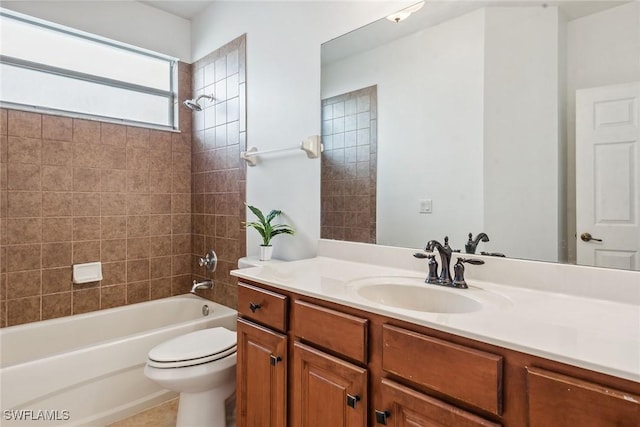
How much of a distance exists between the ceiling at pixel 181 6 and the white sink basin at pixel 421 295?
8.35 feet

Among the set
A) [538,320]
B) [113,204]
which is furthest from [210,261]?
[538,320]

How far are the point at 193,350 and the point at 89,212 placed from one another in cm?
142

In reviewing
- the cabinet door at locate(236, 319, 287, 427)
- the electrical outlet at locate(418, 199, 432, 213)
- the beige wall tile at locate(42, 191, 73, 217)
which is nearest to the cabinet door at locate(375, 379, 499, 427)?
the cabinet door at locate(236, 319, 287, 427)

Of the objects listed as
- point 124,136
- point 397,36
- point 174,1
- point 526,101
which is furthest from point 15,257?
point 526,101

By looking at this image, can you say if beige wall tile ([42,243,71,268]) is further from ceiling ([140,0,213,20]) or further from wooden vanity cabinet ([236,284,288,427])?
ceiling ([140,0,213,20])

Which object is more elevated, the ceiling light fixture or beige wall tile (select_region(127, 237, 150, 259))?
the ceiling light fixture

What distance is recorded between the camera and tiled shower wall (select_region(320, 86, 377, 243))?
5.55 feet

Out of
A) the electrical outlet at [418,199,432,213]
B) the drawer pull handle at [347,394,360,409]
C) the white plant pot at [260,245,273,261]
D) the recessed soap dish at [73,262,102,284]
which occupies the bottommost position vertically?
the drawer pull handle at [347,394,360,409]

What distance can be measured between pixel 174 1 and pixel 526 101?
8.60ft

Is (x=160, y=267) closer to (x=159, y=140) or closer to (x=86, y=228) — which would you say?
(x=86, y=228)

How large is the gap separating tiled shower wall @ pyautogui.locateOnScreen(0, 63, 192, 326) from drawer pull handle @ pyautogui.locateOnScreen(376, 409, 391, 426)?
7.54ft

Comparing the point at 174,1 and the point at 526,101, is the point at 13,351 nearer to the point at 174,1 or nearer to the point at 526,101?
the point at 174,1

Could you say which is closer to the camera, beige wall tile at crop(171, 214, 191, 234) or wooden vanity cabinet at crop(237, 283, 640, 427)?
wooden vanity cabinet at crop(237, 283, 640, 427)

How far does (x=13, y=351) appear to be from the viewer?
82.6 inches
